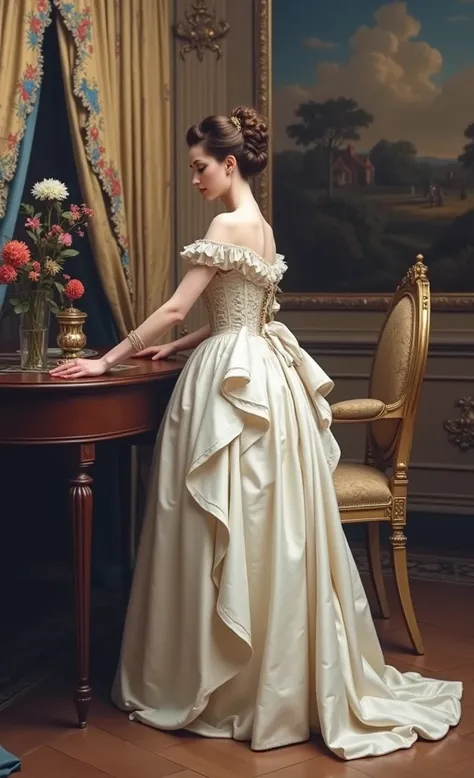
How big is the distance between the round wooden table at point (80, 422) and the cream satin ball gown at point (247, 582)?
5.8 inches

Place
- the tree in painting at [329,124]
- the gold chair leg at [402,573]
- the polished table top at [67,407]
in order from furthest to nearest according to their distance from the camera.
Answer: the tree in painting at [329,124], the gold chair leg at [402,573], the polished table top at [67,407]

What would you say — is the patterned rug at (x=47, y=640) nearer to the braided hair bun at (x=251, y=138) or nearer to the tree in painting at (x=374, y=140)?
the tree in painting at (x=374, y=140)

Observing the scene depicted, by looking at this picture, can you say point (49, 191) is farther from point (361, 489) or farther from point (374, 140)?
point (374, 140)

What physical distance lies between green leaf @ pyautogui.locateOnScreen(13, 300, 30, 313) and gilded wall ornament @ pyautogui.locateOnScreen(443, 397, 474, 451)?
8.57 ft

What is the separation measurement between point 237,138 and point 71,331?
2.61ft

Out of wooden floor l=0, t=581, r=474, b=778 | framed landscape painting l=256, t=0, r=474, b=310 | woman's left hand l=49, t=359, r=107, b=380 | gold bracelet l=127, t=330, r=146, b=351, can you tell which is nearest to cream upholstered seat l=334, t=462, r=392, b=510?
wooden floor l=0, t=581, r=474, b=778

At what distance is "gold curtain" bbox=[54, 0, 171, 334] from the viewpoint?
4055mm

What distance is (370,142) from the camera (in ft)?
17.5

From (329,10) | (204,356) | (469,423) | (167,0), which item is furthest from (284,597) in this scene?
(329,10)

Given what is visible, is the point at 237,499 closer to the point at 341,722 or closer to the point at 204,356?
the point at 204,356

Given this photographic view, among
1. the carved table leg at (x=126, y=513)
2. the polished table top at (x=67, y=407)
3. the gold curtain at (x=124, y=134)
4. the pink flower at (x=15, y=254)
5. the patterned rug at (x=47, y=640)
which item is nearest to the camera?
the polished table top at (x=67, y=407)

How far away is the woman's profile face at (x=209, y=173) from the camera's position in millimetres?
3441

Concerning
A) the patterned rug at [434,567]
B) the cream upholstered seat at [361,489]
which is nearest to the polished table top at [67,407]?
the cream upholstered seat at [361,489]

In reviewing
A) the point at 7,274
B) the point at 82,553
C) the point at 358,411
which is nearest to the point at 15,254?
the point at 7,274
